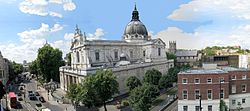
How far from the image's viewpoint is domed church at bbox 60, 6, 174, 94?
228 feet

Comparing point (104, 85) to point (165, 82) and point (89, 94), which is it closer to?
point (89, 94)

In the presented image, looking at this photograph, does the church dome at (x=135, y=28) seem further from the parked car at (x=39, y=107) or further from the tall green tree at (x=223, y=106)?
the tall green tree at (x=223, y=106)

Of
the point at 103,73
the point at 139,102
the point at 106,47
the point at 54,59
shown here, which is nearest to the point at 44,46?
the point at 54,59

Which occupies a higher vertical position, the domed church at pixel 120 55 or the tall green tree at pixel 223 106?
the domed church at pixel 120 55

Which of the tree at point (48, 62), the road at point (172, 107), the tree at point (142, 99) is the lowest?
the road at point (172, 107)

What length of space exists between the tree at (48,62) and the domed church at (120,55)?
828 cm

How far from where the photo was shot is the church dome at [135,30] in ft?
306

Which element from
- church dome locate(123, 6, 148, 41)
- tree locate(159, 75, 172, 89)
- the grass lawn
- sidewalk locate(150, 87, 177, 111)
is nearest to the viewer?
sidewalk locate(150, 87, 177, 111)

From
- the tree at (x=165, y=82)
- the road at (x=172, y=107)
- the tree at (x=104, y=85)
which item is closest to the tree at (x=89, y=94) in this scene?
the tree at (x=104, y=85)

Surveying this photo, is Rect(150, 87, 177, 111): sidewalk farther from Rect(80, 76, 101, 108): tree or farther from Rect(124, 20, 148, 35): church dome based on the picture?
Rect(124, 20, 148, 35): church dome

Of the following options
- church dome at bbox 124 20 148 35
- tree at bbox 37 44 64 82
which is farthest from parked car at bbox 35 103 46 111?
church dome at bbox 124 20 148 35

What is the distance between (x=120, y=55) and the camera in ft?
266

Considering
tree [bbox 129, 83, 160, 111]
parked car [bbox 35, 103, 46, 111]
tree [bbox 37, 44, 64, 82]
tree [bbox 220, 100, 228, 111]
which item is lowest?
parked car [bbox 35, 103, 46, 111]

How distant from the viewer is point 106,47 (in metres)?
78.8
